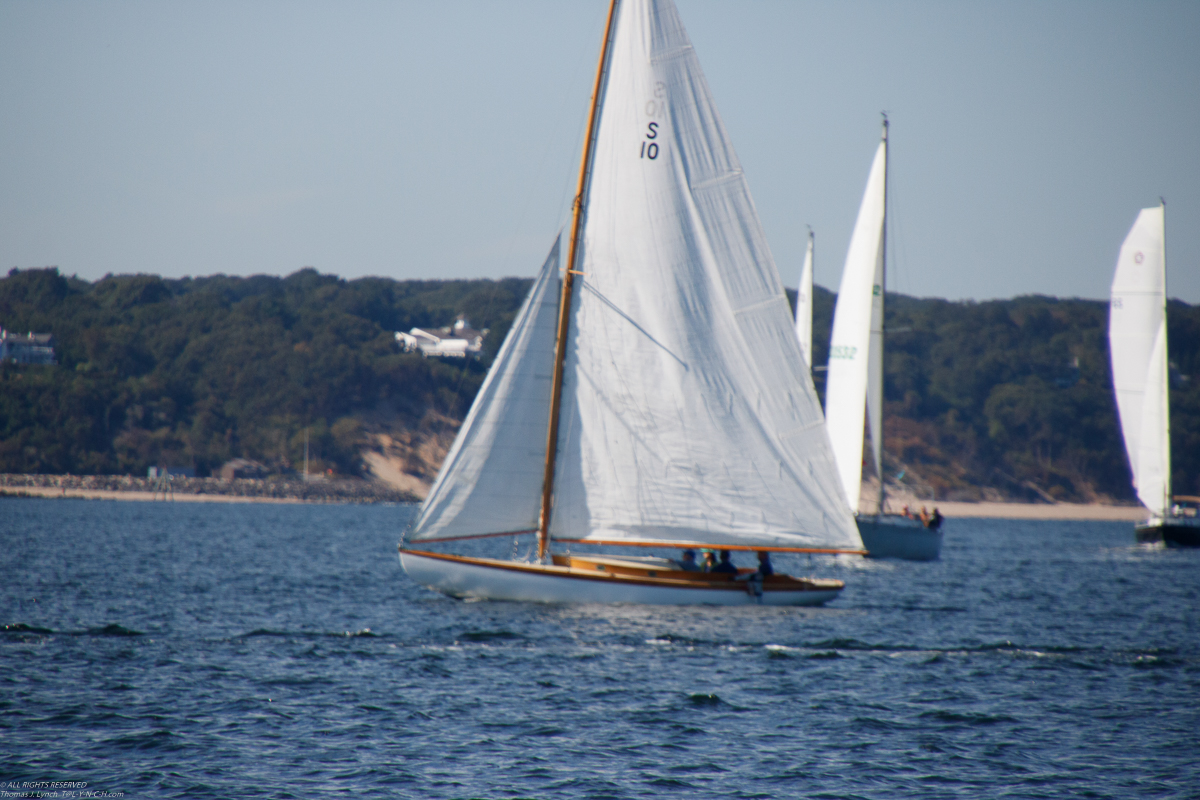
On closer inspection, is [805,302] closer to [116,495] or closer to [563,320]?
[563,320]

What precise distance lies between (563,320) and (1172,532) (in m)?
46.2

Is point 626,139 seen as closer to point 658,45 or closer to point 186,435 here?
point 658,45

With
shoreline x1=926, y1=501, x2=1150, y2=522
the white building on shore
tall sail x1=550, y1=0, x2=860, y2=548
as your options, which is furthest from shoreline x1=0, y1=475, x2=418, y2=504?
tall sail x1=550, y1=0, x2=860, y2=548

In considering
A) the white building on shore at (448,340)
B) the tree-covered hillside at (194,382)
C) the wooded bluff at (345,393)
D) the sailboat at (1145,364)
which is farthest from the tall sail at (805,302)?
the white building on shore at (448,340)

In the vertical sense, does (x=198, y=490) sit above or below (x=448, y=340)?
below

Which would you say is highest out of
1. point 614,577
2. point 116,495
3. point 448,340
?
point 448,340

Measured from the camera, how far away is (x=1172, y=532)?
2366 inches

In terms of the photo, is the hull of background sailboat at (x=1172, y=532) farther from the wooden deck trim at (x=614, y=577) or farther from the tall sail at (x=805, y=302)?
the wooden deck trim at (x=614, y=577)

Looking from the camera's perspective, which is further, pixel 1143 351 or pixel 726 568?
pixel 1143 351

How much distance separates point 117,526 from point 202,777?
172 ft

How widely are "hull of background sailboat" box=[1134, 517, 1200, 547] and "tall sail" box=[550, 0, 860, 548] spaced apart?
40754 mm

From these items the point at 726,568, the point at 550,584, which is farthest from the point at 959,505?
the point at 550,584

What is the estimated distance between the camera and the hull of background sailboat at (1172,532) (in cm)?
5925

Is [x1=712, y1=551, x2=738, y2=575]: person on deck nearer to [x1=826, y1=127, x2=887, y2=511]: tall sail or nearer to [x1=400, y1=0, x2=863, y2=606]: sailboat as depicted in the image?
[x1=400, y1=0, x2=863, y2=606]: sailboat
